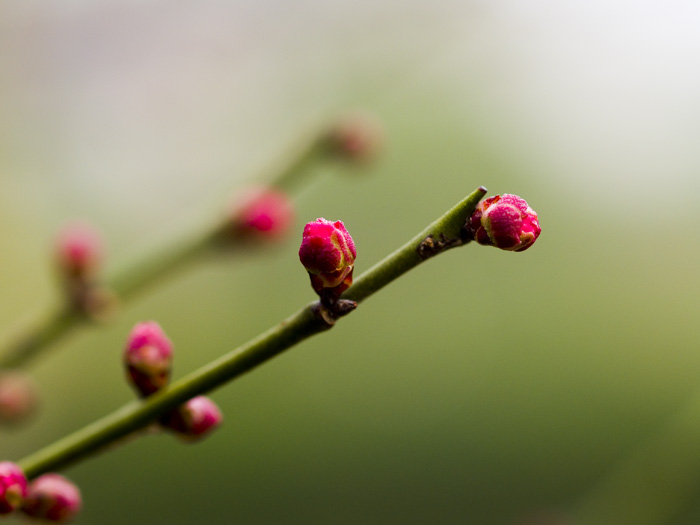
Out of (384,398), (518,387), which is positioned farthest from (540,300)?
(384,398)

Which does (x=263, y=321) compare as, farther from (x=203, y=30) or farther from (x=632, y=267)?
(x=632, y=267)

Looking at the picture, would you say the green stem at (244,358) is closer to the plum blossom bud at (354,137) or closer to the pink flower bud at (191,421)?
the pink flower bud at (191,421)

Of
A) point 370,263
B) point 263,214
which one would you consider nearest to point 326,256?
point 263,214

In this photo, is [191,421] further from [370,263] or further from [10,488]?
[370,263]

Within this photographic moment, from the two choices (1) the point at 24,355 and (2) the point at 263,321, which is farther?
(2) the point at 263,321

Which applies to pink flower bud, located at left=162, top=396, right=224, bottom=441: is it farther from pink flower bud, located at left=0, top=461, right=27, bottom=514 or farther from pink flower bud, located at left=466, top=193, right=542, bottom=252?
pink flower bud, located at left=466, top=193, right=542, bottom=252

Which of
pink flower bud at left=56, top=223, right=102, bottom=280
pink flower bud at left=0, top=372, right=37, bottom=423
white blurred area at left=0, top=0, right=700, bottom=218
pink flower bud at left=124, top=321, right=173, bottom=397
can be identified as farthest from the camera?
white blurred area at left=0, top=0, right=700, bottom=218

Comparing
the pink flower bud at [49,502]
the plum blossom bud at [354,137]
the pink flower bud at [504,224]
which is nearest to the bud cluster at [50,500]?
the pink flower bud at [49,502]

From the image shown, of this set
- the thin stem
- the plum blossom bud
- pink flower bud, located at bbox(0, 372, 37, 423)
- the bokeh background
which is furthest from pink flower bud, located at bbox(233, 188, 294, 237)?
the bokeh background
